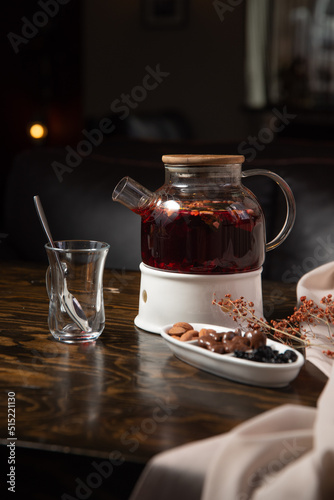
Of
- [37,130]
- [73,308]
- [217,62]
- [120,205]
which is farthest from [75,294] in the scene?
[217,62]

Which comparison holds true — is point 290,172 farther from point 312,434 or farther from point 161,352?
point 312,434

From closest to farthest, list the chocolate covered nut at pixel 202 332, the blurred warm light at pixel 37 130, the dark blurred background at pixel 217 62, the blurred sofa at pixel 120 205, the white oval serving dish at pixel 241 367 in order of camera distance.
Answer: the white oval serving dish at pixel 241 367
the chocolate covered nut at pixel 202 332
the blurred sofa at pixel 120 205
the blurred warm light at pixel 37 130
the dark blurred background at pixel 217 62

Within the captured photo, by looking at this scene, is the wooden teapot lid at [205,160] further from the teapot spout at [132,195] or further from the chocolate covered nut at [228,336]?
the chocolate covered nut at [228,336]

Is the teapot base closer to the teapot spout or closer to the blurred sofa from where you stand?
the teapot spout

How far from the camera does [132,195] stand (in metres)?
1.04

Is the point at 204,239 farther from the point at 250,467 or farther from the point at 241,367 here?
the point at 250,467

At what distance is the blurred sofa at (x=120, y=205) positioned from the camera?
5.57 ft

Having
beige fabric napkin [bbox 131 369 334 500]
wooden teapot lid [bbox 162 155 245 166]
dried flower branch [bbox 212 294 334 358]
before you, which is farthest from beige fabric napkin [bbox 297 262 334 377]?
beige fabric napkin [bbox 131 369 334 500]

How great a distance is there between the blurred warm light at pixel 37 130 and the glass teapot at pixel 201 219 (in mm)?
3768

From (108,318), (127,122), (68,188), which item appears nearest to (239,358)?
(108,318)

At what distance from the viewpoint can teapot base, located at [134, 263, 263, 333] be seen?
96 centimetres

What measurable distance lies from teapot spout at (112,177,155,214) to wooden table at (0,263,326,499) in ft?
0.65

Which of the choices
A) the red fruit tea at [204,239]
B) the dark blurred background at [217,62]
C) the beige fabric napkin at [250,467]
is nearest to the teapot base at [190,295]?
the red fruit tea at [204,239]

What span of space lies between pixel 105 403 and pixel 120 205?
1.15m
